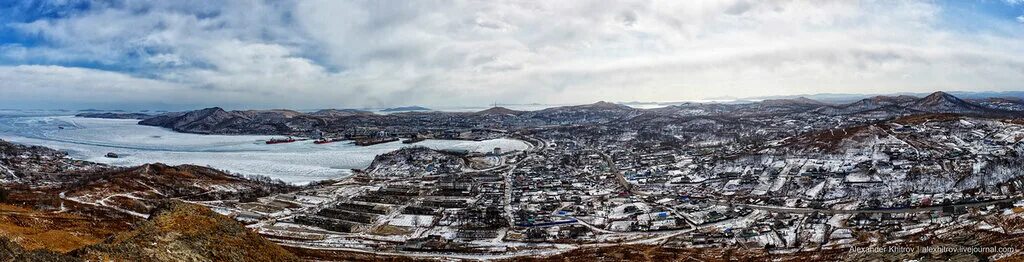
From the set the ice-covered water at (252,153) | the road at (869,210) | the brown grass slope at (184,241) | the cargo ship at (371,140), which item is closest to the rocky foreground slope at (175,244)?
the brown grass slope at (184,241)

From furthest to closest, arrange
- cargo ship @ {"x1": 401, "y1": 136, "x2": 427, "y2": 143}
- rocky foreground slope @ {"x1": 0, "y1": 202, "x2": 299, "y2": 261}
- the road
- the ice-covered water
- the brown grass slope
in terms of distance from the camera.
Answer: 1. cargo ship @ {"x1": 401, "y1": 136, "x2": 427, "y2": 143}
2. the ice-covered water
3. the road
4. the brown grass slope
5. rocky foreground slope @ {"x1": 0, "y1": 202, "x2": 299, "y2": 261}

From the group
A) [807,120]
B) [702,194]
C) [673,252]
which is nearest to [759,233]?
[673,252]

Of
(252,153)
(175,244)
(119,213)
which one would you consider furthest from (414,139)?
(175,244)

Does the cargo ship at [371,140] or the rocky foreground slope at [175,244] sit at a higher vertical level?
the rocky foreground slope at [175,244]

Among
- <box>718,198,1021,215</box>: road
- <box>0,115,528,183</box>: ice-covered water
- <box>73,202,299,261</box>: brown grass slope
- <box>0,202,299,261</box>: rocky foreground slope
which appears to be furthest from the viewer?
<box>0,115,528,183</box>: ice-covered water

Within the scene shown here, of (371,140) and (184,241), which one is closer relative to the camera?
(184,241)

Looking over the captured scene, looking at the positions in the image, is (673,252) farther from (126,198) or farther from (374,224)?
(126,198)

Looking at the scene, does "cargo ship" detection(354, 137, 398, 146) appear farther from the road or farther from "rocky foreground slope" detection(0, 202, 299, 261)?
"rocky foreground slope" detection(0, 202, 299, 261)

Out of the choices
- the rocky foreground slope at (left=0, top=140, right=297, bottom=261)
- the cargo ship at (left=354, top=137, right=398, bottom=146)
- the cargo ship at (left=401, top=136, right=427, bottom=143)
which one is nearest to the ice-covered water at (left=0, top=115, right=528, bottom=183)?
the cargo ship at (left=401, top=136, right=427, bottom=143)

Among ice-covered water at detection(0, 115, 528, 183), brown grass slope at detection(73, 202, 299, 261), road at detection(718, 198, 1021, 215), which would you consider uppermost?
brown grass slope at detection(73, 202, 299, 261)

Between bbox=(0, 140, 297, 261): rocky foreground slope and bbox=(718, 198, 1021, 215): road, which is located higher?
bbox=(0, 140, 297, 261): rocky foreground slope

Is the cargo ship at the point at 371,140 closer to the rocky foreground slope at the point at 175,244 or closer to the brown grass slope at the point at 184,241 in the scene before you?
the rocky foreground slope at the point at 175,244

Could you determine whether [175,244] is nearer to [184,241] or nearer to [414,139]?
[184,241]
